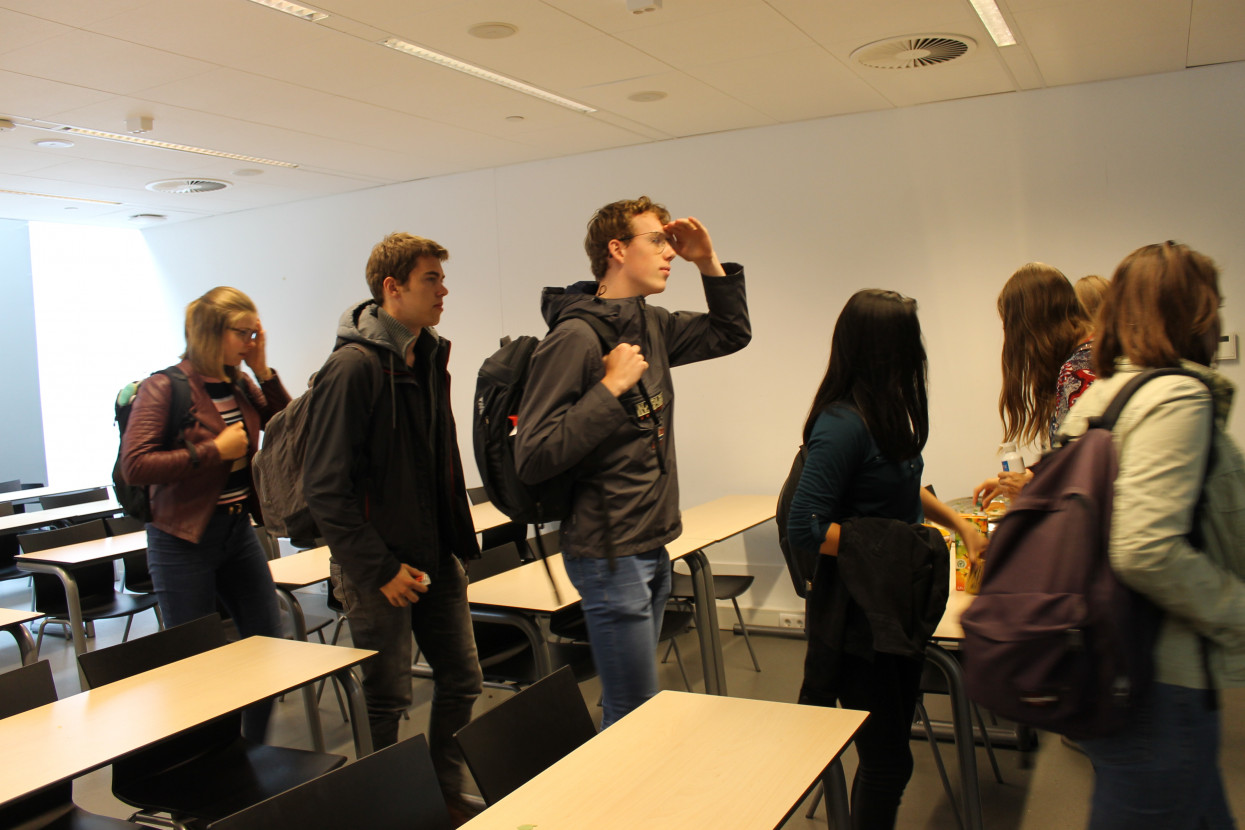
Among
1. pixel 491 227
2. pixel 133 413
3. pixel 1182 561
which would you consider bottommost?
pixel 1182 561

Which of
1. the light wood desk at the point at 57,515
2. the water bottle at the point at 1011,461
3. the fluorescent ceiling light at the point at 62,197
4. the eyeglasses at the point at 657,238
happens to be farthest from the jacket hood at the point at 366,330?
the fluorescent ceiling light at the point at 62,197

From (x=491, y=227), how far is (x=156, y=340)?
3.46m

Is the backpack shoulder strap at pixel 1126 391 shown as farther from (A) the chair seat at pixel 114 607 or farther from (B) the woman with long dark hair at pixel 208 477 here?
(A) the chair seat at pixel 114 607

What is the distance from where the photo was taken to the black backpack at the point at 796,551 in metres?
1.98

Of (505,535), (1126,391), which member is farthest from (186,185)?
(1126,391)

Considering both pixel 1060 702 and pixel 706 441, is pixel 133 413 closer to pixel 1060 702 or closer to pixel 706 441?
pixel 1060 702

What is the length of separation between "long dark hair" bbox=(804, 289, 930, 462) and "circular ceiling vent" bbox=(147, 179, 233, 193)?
16.8 ft

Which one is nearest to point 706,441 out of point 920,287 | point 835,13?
point 920,287

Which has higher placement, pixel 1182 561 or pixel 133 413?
pixel 133 413

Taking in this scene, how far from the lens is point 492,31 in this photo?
330cm

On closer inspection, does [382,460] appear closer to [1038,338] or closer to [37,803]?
[37,803]

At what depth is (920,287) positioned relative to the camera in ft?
15.7

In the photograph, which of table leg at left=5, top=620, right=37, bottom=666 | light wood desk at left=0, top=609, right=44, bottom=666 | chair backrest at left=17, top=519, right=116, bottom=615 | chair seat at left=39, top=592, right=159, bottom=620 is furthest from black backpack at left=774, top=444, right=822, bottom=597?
chair backrest at left=17, top=519, right=116, bottom=615

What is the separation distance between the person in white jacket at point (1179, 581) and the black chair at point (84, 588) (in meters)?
4.39
